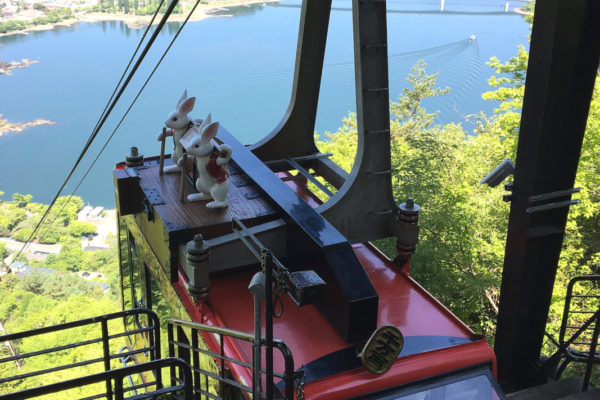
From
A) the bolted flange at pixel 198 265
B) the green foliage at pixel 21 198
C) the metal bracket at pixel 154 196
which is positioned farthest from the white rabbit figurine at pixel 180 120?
the green foliage at pixel 21 198

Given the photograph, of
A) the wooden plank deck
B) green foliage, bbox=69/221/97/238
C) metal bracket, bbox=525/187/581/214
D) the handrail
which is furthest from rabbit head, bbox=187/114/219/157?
green foliage, bbox=69/221/97/238

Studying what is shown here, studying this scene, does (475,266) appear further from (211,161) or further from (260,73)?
(260,73)

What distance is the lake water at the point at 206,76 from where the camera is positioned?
169 feet

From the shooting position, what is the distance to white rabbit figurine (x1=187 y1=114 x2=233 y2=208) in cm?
533

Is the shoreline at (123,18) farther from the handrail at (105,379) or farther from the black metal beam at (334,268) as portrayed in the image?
the handrail at (105,379)

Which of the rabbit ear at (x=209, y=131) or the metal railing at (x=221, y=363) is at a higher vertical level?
the rabbit ear at (x=209, y=131)

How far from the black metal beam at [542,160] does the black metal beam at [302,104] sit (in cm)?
365

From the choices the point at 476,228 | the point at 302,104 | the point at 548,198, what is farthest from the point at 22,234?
the point at 548,198

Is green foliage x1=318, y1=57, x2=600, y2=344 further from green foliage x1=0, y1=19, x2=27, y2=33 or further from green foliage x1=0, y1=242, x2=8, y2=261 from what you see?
green foliage x1=0, y1=19, x2=27, y2=33

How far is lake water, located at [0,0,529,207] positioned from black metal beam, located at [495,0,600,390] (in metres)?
42.4

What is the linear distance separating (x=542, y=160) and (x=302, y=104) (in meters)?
4.10

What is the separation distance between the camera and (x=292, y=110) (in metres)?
8.28

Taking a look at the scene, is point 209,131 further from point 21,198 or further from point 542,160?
point 21,198

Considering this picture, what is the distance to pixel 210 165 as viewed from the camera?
5.51 metres
